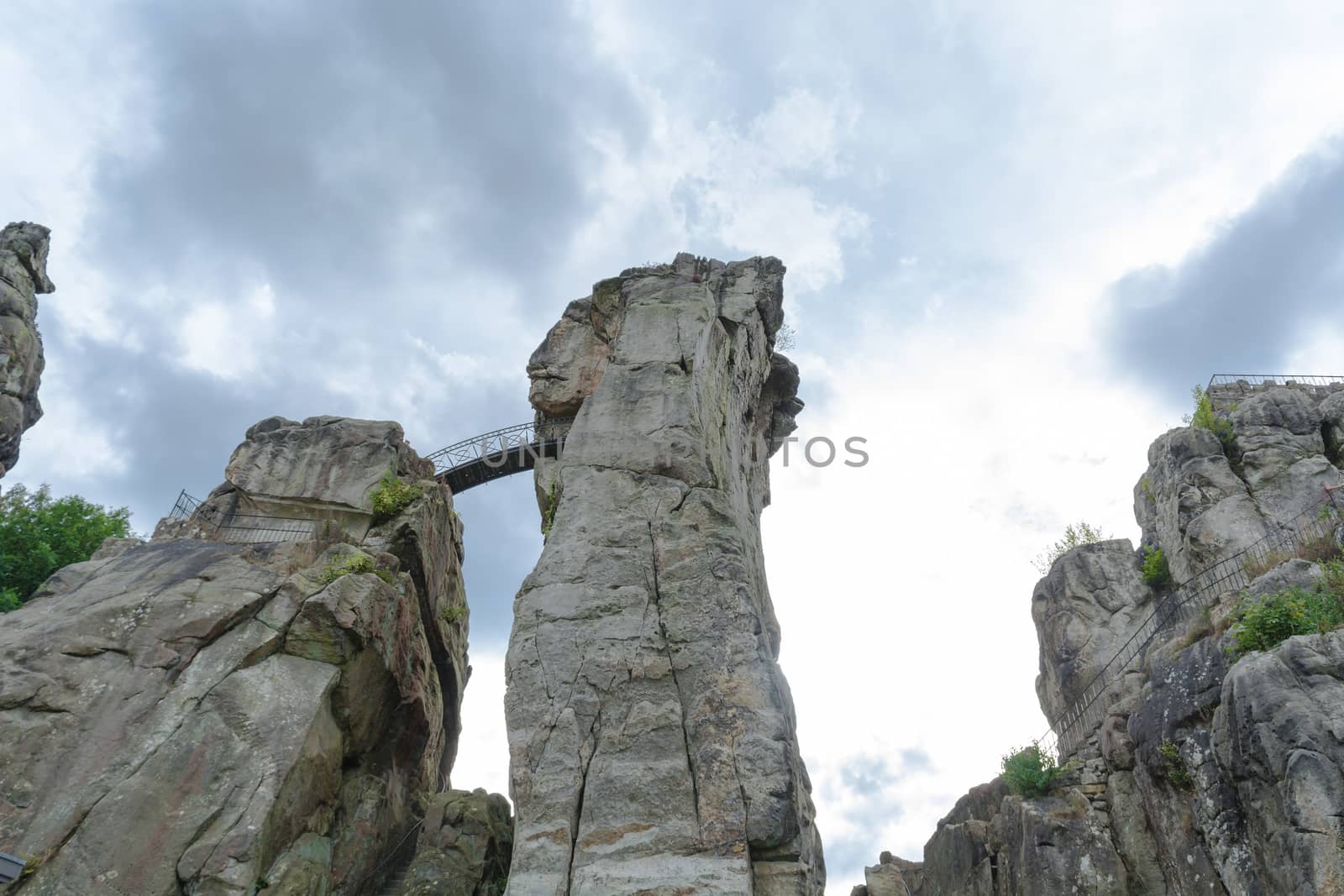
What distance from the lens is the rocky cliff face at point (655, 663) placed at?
433 inches

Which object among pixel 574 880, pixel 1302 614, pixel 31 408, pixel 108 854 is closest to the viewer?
pixel 574 880

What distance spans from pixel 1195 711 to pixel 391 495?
54.8 feet

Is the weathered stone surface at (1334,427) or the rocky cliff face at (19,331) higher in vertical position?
the rocky cliff face at (19,331)

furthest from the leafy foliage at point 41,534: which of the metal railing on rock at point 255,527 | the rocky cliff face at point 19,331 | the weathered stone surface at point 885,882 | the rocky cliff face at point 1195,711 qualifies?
the rocky cliff face at point 1195,711

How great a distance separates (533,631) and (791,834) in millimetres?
4572

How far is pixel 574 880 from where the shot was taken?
10836 mm

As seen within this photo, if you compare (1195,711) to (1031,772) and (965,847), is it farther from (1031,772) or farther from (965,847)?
(965,847)

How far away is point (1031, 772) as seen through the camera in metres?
18.2

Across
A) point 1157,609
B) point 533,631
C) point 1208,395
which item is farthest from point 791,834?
point 1208,395

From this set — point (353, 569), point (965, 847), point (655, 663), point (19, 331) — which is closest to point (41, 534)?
point (19, 331)

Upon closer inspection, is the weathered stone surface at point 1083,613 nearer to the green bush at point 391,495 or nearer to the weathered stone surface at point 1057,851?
the weathered stone surface at point 1057,851

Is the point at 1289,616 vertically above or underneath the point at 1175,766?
above

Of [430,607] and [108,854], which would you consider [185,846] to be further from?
[430,607]

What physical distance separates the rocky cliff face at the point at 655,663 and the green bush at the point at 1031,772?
574cm
